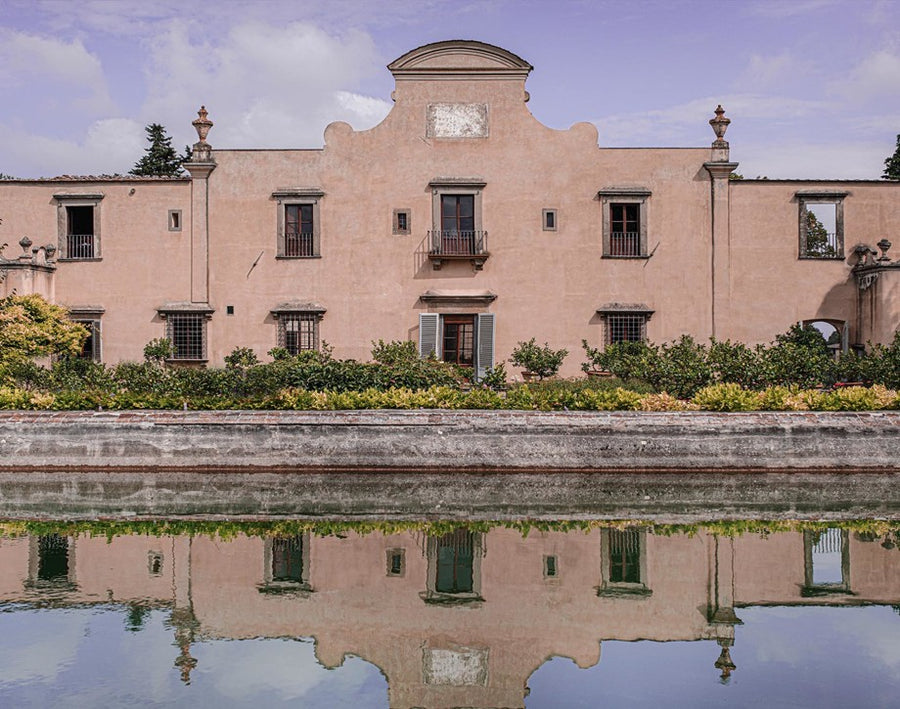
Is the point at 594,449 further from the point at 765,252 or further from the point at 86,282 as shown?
the point at 86,282

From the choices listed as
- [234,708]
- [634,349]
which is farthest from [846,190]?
[234,708]

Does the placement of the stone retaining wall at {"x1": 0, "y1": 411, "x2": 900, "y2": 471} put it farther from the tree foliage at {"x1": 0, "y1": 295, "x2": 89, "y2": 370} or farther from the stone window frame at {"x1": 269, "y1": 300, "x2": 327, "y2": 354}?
the stone window frame at {"x1": 269, "y1": 300, "x2": 327, "y2": 354}

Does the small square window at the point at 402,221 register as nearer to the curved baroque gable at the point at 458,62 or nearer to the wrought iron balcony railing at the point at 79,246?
the curved baroque gable at the point at 458,62

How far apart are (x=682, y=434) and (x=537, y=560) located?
6.77 meters

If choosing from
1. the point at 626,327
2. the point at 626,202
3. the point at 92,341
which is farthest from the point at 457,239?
the point at 92,341

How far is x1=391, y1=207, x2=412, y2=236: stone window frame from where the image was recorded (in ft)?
79.3

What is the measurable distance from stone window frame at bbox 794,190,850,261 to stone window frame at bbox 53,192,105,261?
1777cm

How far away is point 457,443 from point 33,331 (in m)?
10.3

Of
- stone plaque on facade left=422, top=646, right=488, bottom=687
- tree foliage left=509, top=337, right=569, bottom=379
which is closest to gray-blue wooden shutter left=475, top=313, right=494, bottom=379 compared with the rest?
tree foliage left=509, top=337, right=569, bottom=379

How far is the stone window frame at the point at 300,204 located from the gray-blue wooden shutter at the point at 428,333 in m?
3.15

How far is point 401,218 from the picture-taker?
24.2 m

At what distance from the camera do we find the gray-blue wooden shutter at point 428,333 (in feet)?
78.1

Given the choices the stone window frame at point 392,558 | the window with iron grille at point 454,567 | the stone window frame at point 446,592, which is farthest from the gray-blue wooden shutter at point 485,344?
the stone window frame at point 392,558

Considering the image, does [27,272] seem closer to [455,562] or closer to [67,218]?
[67,218]
